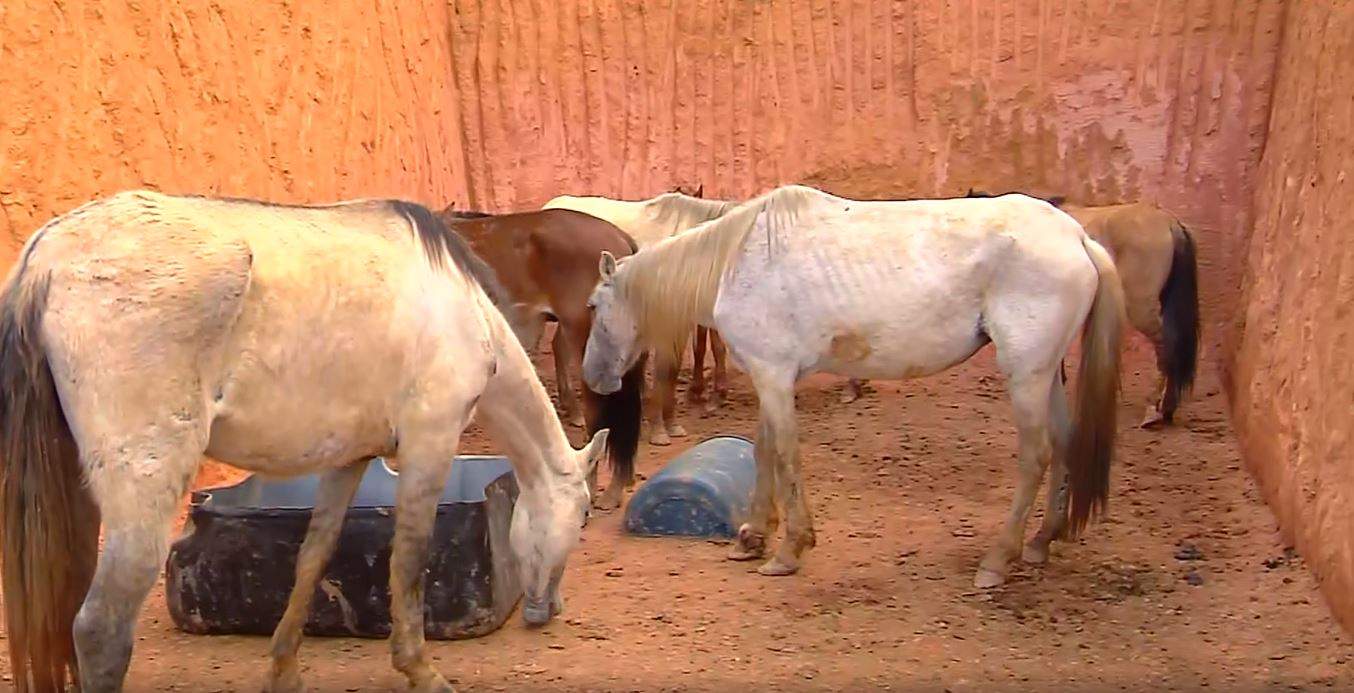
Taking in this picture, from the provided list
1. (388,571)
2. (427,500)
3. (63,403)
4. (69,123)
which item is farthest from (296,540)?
(69,123)

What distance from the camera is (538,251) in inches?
297

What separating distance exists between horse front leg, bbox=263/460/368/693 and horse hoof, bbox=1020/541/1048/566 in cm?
283

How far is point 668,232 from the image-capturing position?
7762 mm

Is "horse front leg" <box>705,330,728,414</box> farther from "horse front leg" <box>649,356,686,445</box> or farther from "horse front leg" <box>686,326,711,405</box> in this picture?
"horse front leg" <box>649,356,686,445</box>

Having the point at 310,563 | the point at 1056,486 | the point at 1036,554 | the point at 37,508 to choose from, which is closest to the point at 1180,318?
the point at 1056,486

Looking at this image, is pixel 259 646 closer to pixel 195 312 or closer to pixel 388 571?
pixel 388 571

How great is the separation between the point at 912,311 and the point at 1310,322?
177 centimetres

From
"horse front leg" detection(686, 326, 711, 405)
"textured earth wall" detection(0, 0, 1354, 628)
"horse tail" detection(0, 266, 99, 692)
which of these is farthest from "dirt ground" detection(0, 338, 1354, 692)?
"horse front leg" detection(686, 326, 711, 405)

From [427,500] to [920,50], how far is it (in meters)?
7.10

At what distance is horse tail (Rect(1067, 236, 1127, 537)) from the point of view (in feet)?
16.7

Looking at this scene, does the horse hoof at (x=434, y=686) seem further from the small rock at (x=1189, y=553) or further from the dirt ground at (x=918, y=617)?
the small rock at (x=1189, y=553)

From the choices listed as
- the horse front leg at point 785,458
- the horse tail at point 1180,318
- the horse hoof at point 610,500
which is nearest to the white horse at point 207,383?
the horse front leg at point 785,458

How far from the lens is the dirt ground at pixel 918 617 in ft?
13.7

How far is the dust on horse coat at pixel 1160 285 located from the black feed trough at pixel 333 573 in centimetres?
476
